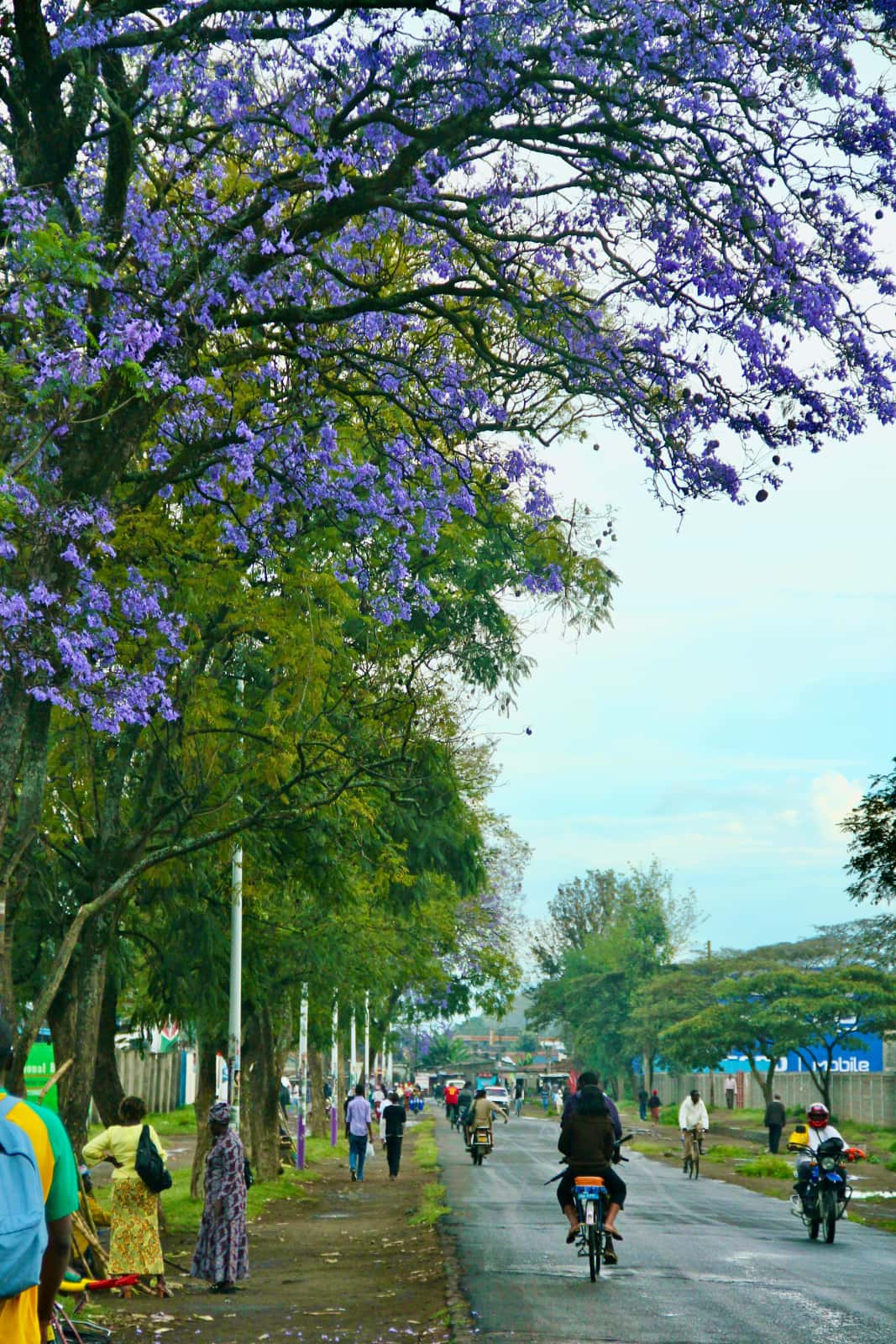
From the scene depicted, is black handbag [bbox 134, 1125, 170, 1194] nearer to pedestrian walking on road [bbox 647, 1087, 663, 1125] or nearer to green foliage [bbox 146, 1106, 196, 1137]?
green foliage [bbox 146, 1106, 196, 1137]

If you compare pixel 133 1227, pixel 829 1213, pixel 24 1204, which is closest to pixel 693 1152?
pixel 829 1213

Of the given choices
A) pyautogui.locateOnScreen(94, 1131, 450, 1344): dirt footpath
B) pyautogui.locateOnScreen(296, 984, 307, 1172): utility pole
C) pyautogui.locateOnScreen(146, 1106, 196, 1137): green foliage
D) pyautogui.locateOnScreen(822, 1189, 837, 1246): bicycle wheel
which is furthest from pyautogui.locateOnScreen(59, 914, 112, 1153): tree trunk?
pyautogui.locateOnScreen(146, 1106, 196, 1137): green foliage

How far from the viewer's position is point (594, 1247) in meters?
14.9

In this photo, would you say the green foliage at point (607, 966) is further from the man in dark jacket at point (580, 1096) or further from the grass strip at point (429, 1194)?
the man in dark jacket at point (580, 1096)

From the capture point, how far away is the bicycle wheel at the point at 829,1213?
19547 mm

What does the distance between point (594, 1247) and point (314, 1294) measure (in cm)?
265

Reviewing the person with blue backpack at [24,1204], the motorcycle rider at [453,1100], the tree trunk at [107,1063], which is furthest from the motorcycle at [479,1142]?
the person with blue backpack at [24,1204]

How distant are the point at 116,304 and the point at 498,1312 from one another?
310 inches

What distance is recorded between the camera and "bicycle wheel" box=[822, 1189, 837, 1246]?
64.1 feet

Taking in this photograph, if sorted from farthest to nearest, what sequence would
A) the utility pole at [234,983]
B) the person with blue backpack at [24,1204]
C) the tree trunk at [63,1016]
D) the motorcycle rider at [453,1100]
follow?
the motorcycle rider at [453,1100]
the utility pole at [234,983]
the tree trunk at [63,1016]
the person with blue backpack at [24,1204]

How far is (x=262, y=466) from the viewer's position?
13891 mm

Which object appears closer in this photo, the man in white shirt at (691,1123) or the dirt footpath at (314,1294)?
the dirt footpath at (314,1294)

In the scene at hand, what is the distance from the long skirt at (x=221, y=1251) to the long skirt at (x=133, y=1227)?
0.73 meters

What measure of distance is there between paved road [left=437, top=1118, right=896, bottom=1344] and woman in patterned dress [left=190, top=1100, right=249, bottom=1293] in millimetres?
2175
